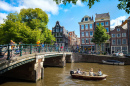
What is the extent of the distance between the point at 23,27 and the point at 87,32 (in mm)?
23147

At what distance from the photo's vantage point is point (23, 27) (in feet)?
68.9

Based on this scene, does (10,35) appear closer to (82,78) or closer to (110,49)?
(82,78)

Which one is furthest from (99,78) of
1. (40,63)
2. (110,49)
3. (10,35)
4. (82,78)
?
(110,49)

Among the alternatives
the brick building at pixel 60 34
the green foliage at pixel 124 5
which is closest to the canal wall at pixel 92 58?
the brick building at pixel 60 34

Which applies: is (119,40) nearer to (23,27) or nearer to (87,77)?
(87,77)

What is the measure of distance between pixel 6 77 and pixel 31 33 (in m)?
10.1

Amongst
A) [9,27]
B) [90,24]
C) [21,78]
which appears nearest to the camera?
[21,78]

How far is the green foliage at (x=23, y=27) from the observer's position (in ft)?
68.6

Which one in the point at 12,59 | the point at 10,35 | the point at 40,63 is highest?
the point at 10,35

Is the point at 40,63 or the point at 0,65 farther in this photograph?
the point at 40,63

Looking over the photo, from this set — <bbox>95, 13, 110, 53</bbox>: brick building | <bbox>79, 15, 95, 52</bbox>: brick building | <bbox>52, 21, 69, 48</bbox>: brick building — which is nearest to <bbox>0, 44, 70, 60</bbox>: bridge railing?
<bbox>79, 15, 95, 52</bbox>: brick building

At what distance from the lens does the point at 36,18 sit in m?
25.6

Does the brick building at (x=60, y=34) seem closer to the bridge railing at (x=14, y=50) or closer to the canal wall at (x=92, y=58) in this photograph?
the canal wall at (x=92, y=58)

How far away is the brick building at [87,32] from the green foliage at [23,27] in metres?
16.9
